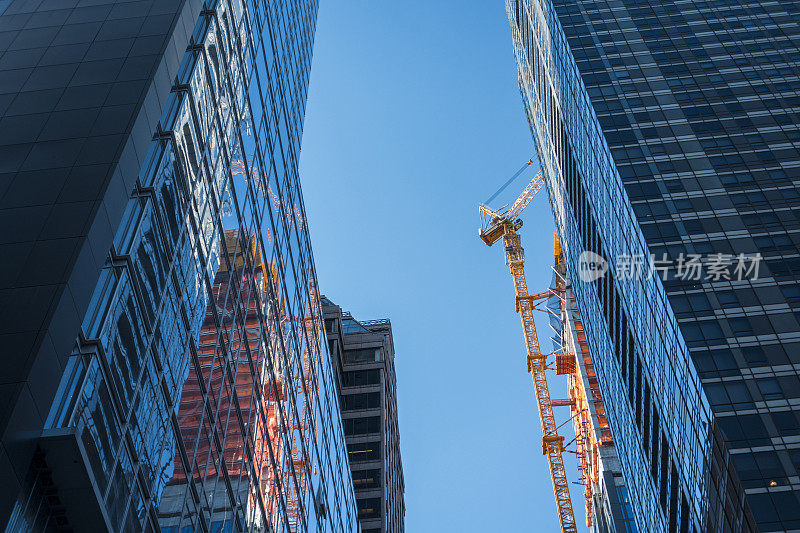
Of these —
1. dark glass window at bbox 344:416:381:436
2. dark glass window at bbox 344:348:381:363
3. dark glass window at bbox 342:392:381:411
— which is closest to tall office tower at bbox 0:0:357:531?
dark glass window at bbox 344:416:381:436

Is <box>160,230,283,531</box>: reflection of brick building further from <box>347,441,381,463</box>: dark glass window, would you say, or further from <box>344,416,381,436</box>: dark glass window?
<box>344,416,381,436</box>: dark glass window

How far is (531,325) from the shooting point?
16288 centimetres

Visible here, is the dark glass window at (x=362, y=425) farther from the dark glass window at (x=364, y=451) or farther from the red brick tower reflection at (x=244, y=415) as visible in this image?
the red brick tower reflection at (x=244, y=415)

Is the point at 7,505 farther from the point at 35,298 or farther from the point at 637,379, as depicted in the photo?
the point at 637,379

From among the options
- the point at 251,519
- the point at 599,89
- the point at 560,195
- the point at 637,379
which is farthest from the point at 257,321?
the point at 560,195

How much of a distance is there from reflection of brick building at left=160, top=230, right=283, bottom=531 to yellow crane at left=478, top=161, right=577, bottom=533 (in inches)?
4165

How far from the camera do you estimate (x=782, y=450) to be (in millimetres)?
54469

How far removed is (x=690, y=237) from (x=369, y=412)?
166 feet

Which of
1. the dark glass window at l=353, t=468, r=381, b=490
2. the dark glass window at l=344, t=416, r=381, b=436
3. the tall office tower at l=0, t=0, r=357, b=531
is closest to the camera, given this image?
the tall office tower at l=0, t=0, r=357, b=531

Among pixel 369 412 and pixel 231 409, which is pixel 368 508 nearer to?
pixel 369 412

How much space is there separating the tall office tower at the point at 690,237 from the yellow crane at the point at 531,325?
31.5m

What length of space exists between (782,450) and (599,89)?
46.5 meters

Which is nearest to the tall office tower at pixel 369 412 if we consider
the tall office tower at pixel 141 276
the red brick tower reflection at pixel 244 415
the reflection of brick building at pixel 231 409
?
the red brick tower reflection at pixel 244 415

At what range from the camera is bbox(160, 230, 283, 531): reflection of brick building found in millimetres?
27109
